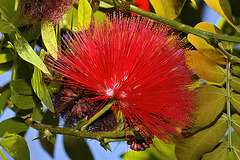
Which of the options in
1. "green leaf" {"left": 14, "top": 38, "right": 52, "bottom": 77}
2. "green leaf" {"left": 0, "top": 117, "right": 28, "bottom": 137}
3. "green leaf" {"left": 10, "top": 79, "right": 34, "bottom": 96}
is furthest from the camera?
"green leaf" {"left": 0, "top": 117, "right": 28, "bottom": 137}

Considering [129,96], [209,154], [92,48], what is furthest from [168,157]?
[92,48]

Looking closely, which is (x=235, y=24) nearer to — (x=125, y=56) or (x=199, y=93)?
(x=199, y=93)

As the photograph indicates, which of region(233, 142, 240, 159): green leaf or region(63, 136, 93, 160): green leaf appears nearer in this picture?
region(233, 142, 240, 159): green leaf

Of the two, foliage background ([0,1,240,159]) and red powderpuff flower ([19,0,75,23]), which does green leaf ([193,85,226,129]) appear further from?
red powderpuff flower ([19,0,75,23])

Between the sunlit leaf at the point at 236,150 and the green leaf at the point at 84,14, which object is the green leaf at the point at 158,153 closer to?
the sunlit leaf at the point at 236,150

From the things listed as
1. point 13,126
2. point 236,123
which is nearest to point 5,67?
point 13,126

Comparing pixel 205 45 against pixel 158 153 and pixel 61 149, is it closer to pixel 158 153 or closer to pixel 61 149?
pixel 158 153

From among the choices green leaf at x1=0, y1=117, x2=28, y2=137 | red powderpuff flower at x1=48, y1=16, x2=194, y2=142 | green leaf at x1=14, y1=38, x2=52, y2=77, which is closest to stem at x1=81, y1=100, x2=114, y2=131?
red powderpuff flower at x1=48, y1=16, x2=194, y2=142
